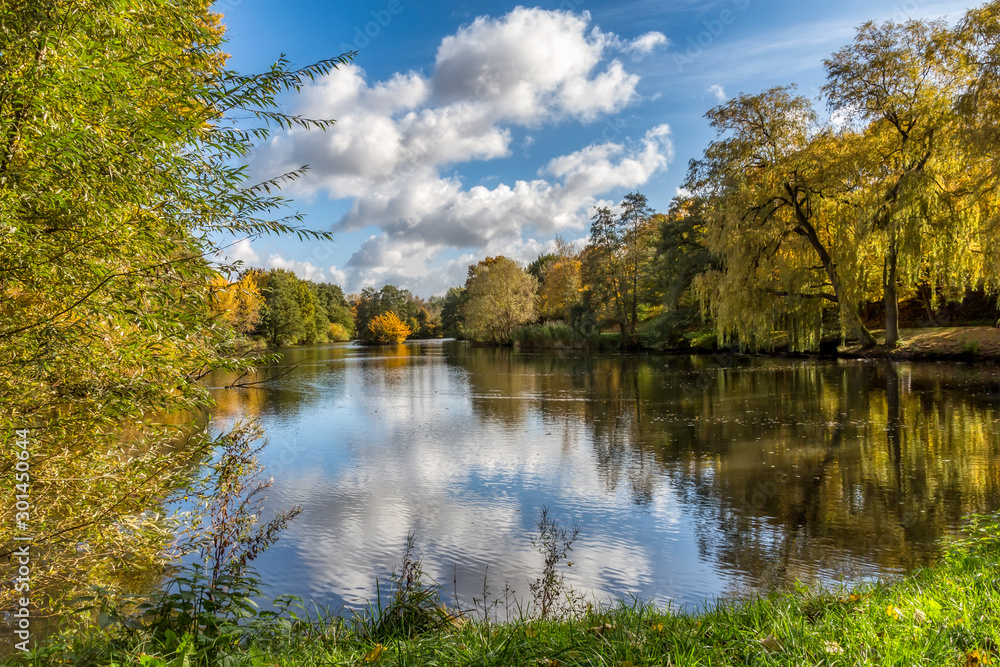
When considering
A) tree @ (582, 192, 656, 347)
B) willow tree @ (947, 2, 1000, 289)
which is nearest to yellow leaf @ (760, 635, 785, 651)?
willow tree @ (947, 2, 1000, 289)

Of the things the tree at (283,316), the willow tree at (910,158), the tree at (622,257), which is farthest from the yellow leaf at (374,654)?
the tree at (283,316)

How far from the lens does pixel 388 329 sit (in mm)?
80375

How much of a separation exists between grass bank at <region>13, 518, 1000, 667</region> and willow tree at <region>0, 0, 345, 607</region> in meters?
1.21

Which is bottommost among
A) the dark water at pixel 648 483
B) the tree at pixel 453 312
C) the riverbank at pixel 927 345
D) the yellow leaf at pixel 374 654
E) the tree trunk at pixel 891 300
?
the dark water at pixel 648 483

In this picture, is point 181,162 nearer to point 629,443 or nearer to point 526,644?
point 526,644

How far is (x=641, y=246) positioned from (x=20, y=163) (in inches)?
1383

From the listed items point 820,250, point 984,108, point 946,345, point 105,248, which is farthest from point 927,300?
point 105,248

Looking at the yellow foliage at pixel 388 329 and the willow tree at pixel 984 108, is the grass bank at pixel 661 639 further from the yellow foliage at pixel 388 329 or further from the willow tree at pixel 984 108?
the yellow foliage at pixel 388 329

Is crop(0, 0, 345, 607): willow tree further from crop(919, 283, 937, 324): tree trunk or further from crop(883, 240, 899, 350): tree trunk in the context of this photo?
crop(919, 283, 937, 324): tree trunk

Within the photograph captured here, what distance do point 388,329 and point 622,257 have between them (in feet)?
163

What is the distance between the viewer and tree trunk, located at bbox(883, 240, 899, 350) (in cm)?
1994

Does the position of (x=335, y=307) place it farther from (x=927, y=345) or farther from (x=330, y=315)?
(x=927, y=345)

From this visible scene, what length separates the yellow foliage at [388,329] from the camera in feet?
263

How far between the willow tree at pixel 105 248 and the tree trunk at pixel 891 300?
832 inches
